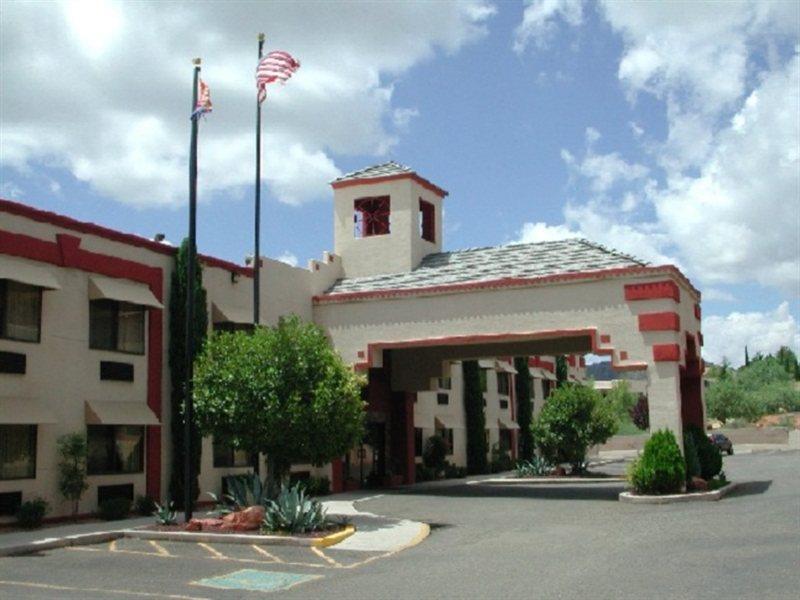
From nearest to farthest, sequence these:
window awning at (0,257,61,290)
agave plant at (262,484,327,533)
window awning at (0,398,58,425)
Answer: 1. agave plant at (262,484,327,533)
2. window awning at (0,398,58,425)
3. window awning at (0,257,61,290)

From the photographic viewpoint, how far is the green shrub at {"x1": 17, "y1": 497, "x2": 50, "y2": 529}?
19.5 metres

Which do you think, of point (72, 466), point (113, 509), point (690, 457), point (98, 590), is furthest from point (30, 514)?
point (690, 457)

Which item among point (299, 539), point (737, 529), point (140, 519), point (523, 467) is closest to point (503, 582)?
point (299, 539)

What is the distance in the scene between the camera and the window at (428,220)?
33688mm

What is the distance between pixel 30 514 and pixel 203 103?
9.33 m

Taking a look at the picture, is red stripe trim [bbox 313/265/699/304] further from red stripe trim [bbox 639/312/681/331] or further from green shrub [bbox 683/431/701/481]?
green shrub [bbox 683/431/701/481]

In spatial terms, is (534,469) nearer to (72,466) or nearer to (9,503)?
(72,466)

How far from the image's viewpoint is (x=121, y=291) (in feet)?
74.7

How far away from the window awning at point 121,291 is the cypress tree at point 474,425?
22374 mm

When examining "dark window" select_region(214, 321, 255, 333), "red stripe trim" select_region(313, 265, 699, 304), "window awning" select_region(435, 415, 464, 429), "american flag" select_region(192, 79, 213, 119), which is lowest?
"window awning" select_region(435, 415, 464, 429)

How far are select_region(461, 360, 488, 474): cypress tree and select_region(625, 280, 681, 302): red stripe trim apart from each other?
18292 millimetres

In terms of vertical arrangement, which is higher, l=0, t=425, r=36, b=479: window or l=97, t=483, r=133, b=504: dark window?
l=0, t=425, r=36, b=479: window

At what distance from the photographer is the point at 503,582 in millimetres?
12750

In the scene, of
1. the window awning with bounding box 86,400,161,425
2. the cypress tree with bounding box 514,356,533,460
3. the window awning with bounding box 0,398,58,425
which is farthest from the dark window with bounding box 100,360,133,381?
the cypress tree with bounding box 514,356,533,460
